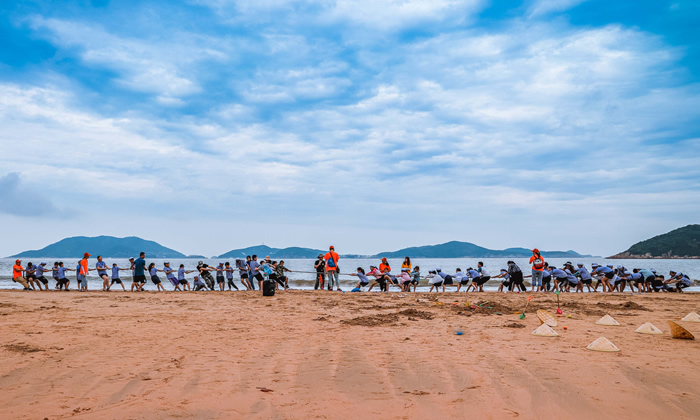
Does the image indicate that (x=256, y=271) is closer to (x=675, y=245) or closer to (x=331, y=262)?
(x=331, y=262)

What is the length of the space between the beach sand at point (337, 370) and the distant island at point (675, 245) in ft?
475

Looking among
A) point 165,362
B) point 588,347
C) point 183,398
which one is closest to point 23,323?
point 165,362

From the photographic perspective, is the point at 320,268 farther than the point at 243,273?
No

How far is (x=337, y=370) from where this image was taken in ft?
17.6

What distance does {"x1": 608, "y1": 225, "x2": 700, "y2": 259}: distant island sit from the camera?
400ft

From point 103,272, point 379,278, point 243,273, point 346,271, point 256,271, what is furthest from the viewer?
point 346,271

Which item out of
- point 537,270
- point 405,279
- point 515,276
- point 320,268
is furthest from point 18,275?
point 537,270

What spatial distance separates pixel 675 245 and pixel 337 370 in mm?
153062

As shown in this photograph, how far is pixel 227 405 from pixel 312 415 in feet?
2.86

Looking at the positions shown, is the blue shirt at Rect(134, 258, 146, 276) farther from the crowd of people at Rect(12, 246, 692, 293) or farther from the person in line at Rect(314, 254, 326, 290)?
the person in line at Rect(314, 254, 326, 290)

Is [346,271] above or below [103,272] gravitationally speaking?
below

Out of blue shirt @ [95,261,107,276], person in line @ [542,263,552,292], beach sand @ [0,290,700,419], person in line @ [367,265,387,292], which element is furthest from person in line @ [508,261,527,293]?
blue shirt @ [95,261,107,276]

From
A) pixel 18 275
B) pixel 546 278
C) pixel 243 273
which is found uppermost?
pixel 18 275

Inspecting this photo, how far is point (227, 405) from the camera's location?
13.6 feet
